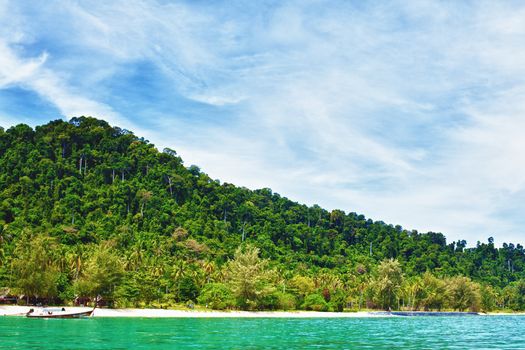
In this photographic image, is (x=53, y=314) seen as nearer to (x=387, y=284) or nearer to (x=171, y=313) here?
(x=171, y=313)

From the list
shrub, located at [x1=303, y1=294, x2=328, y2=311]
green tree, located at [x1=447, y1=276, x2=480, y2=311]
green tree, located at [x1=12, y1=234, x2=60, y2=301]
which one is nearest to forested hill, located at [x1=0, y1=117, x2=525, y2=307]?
green tree, located at [x1=12, y1=234, x2=60, y2=301]

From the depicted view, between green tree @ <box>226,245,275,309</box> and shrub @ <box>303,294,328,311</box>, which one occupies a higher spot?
green tree @ <box>226,245,275,309</box>

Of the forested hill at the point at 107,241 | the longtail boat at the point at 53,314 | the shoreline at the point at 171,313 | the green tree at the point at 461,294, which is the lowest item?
the shoreline at the point at 171,313

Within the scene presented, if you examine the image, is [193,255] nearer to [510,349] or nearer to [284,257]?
[284,257]

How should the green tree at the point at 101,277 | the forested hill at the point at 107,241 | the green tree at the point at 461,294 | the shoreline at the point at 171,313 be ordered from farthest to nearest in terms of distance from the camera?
the green tree at the point at 461,294 → the forested hill at the point at 107,241 → the green tree at the point at 101,277 → the shoreline at the point at 171,313

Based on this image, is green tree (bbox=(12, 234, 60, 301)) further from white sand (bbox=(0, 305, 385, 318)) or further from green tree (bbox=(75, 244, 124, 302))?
green tree (bbox=(75, 244, 124, 302))

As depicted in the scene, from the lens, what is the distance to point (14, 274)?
9550 centimetres

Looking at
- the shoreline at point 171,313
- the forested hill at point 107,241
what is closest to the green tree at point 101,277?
the forested hill at point 107,241

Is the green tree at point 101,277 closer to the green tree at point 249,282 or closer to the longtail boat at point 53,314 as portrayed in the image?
the longtail boat at point 53,314

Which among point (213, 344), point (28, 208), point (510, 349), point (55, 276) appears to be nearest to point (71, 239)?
point (28, 208)

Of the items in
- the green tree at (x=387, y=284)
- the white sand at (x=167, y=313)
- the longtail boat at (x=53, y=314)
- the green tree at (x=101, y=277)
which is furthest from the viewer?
the green tree at (x=387, y=284)

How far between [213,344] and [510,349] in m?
27.9

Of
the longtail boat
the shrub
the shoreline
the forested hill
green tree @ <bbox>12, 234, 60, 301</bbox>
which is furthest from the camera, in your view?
the shrub

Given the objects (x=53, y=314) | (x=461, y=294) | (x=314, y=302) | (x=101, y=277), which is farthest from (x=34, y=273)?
(x=461, y=294)
